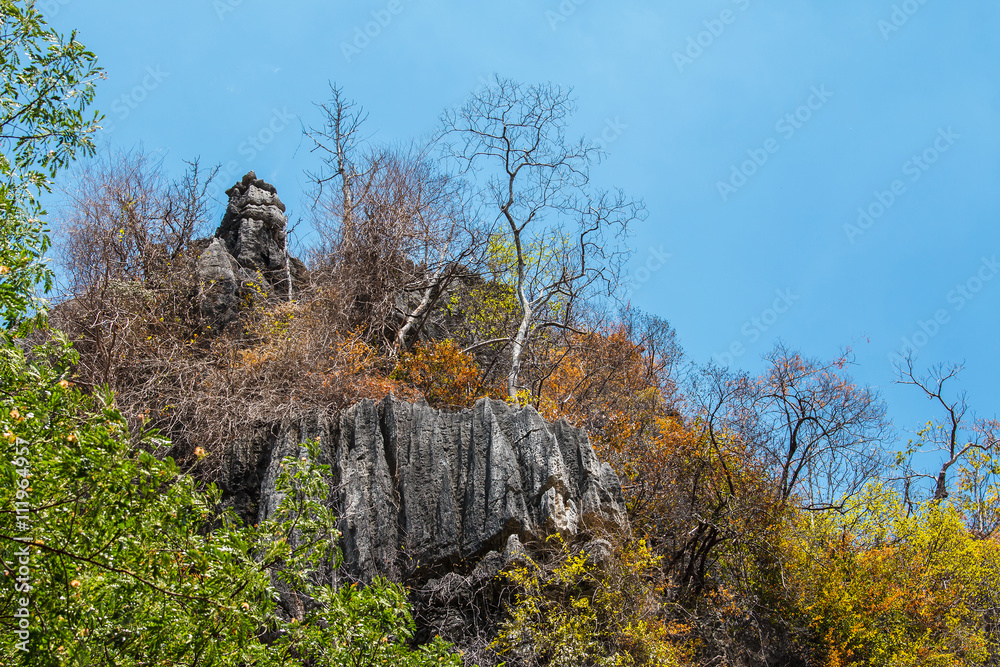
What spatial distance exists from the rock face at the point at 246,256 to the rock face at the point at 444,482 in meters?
5.43

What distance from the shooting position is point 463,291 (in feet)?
66.9

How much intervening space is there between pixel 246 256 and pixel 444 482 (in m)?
10.8

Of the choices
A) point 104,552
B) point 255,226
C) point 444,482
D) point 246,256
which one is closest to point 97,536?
point 104,552

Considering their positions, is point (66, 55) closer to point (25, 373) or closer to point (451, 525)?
point (25, 373)

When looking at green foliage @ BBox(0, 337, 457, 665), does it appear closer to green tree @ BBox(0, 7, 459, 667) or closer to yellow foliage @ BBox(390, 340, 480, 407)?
green tree @ BBox(0, 7, 459, 667)

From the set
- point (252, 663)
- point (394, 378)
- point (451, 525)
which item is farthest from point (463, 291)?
point (252, 663)

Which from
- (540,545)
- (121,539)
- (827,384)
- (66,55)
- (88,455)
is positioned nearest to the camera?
(88,455)

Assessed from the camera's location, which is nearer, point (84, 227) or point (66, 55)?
point (66, 55)

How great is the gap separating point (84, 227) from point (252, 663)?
1430 centimetres

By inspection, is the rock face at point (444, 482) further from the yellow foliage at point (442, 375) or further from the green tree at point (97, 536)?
the green tree at point (97, 536)

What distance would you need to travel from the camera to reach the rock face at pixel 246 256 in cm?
1712

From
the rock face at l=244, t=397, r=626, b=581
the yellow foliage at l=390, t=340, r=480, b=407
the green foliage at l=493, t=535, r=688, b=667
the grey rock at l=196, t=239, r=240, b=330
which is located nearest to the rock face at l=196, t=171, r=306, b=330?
the grey rock at l=196, t=239, r=240, b=330

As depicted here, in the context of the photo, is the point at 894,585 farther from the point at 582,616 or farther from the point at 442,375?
the point at 442,375

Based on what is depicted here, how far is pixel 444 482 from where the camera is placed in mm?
11859
